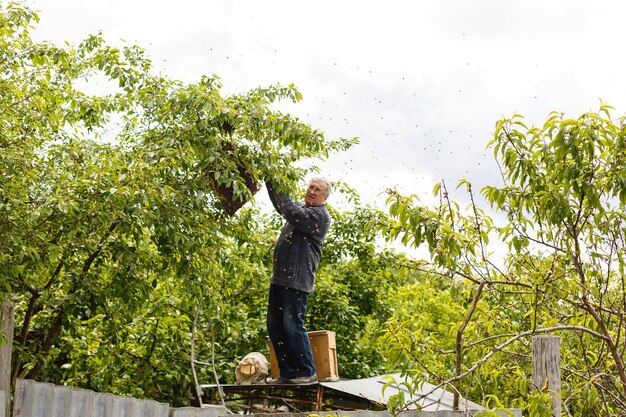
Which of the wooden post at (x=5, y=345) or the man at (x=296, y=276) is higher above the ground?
the man at (x=296, y=276)

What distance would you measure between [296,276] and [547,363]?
1942mm

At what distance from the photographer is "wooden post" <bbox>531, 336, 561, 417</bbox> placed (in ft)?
19.3

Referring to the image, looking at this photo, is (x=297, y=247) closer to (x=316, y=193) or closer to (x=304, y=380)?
(x=316, y=193)

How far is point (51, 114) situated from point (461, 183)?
3.48 m

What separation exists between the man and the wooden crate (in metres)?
0.30

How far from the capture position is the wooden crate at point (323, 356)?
7.24m

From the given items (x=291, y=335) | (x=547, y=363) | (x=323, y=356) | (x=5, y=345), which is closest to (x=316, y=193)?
(x=291, y=335)

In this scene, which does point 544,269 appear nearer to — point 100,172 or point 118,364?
point 100,172

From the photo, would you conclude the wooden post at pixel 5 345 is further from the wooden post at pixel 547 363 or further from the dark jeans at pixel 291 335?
the wooden post at pixel 547 363

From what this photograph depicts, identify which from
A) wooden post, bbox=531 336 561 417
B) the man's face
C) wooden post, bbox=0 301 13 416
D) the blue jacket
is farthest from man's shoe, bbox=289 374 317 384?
wooden post, bbox=0 301 13 416

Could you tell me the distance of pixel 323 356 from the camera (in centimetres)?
728

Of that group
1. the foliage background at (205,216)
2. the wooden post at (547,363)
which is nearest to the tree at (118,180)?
the foliage background at (205,216)

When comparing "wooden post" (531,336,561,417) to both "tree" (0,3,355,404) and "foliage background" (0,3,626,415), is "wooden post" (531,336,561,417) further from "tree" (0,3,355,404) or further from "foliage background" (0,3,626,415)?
"tree" (0,3,355,404)

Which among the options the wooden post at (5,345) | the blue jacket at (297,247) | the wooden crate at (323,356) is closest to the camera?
the wooden post at (5,345)
